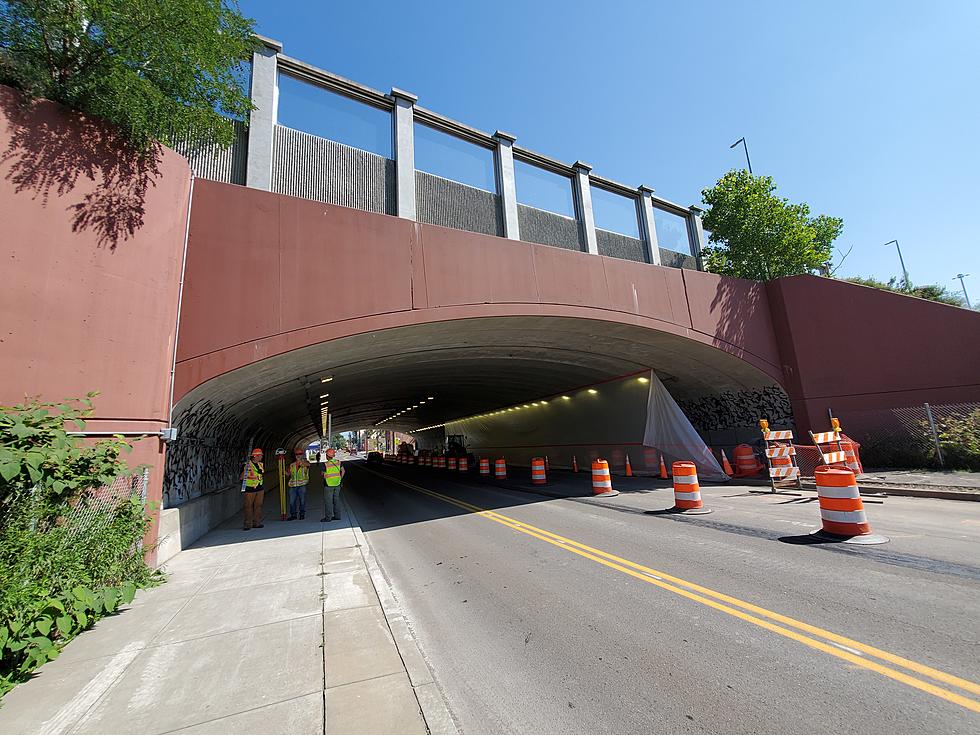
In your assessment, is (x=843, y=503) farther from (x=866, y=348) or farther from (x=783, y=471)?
(x=866, y=348)

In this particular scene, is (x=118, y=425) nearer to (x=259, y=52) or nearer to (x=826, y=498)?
(x=826, y=498)

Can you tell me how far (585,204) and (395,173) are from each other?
10.1m

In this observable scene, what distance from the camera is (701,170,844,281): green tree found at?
25.3 m

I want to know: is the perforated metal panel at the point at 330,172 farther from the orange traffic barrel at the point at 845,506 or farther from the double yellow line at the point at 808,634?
the orange traffic barrel at the point at 845,506

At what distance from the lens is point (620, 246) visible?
22.7 m

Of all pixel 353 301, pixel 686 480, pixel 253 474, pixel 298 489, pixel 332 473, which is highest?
pixel 353 301

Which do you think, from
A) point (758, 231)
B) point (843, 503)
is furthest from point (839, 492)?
point (758, 231)

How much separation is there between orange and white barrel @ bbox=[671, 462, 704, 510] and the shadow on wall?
464 inches

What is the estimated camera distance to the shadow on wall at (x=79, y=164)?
657cm

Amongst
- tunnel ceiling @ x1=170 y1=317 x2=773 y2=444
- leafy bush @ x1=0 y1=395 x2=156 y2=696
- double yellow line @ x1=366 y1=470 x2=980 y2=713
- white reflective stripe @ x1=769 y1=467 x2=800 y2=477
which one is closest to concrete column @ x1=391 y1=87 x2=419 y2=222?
tunnel ceiling @ x1=170 y1=317 x2=773 y2=444

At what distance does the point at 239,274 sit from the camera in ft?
30.8

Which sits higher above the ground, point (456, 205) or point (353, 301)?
point (456, 205)

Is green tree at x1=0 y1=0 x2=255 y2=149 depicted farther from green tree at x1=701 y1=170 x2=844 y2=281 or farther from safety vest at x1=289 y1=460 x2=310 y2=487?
green tree at x1=701 y1=170 x2=844 y2=281

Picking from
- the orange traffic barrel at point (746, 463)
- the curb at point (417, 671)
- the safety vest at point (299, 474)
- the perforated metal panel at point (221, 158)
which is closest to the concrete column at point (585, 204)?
the orange traffic barrel at point (746, 463)
